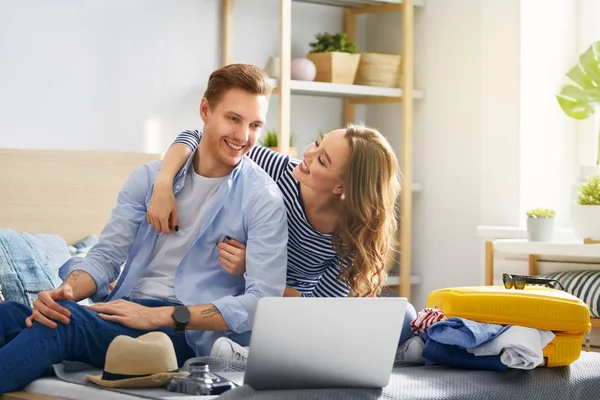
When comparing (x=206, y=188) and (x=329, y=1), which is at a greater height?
(x=329, y=1)

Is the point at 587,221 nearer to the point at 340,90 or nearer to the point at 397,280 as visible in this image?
the point at 397,280

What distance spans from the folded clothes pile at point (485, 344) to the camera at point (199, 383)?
493 mm

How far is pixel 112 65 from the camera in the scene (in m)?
3.84

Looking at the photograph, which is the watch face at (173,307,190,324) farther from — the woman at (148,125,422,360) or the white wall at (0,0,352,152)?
the white wall at (0,0,352,152)

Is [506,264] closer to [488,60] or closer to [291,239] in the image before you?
[488,60]

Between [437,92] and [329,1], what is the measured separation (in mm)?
655

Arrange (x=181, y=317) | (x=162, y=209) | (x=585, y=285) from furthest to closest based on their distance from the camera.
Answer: (x=585, y=285), (x=162, y=209), (x=181, y=317)

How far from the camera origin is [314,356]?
5.62 feet

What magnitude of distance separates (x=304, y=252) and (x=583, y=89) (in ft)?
6.47

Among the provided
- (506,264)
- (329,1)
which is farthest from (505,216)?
(329,1)

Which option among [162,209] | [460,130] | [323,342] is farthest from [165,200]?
[460,130]

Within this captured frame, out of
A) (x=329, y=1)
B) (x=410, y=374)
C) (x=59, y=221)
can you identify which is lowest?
(x=410, y=374)

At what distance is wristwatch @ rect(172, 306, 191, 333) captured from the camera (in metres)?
2.07

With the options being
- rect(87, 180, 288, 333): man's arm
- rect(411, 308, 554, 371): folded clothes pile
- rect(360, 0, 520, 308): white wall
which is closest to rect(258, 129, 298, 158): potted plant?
rect(360, 0, 520, 308): white wall
